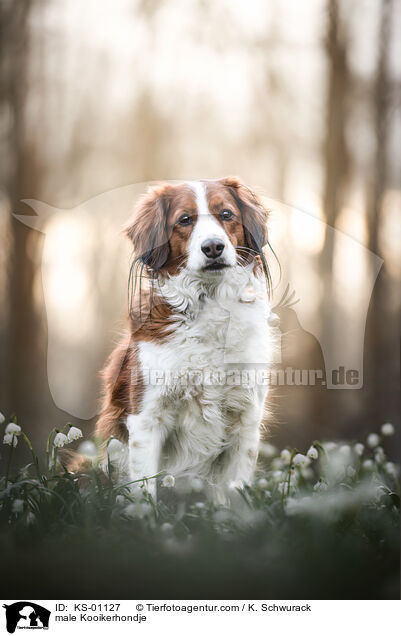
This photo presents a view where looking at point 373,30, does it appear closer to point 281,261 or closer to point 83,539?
point 281,261

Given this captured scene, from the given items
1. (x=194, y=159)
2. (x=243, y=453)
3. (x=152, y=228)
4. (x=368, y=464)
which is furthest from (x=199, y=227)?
(x=368, y=464)

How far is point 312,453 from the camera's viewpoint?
1.80 metres

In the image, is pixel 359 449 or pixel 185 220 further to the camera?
pixel 359 449

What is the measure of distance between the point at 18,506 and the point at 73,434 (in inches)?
9.4

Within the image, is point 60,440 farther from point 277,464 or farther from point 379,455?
point 379,455

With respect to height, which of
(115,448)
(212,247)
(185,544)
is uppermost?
(212,247)

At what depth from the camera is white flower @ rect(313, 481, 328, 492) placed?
173 centimetres

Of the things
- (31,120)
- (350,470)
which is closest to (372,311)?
(350,470)
